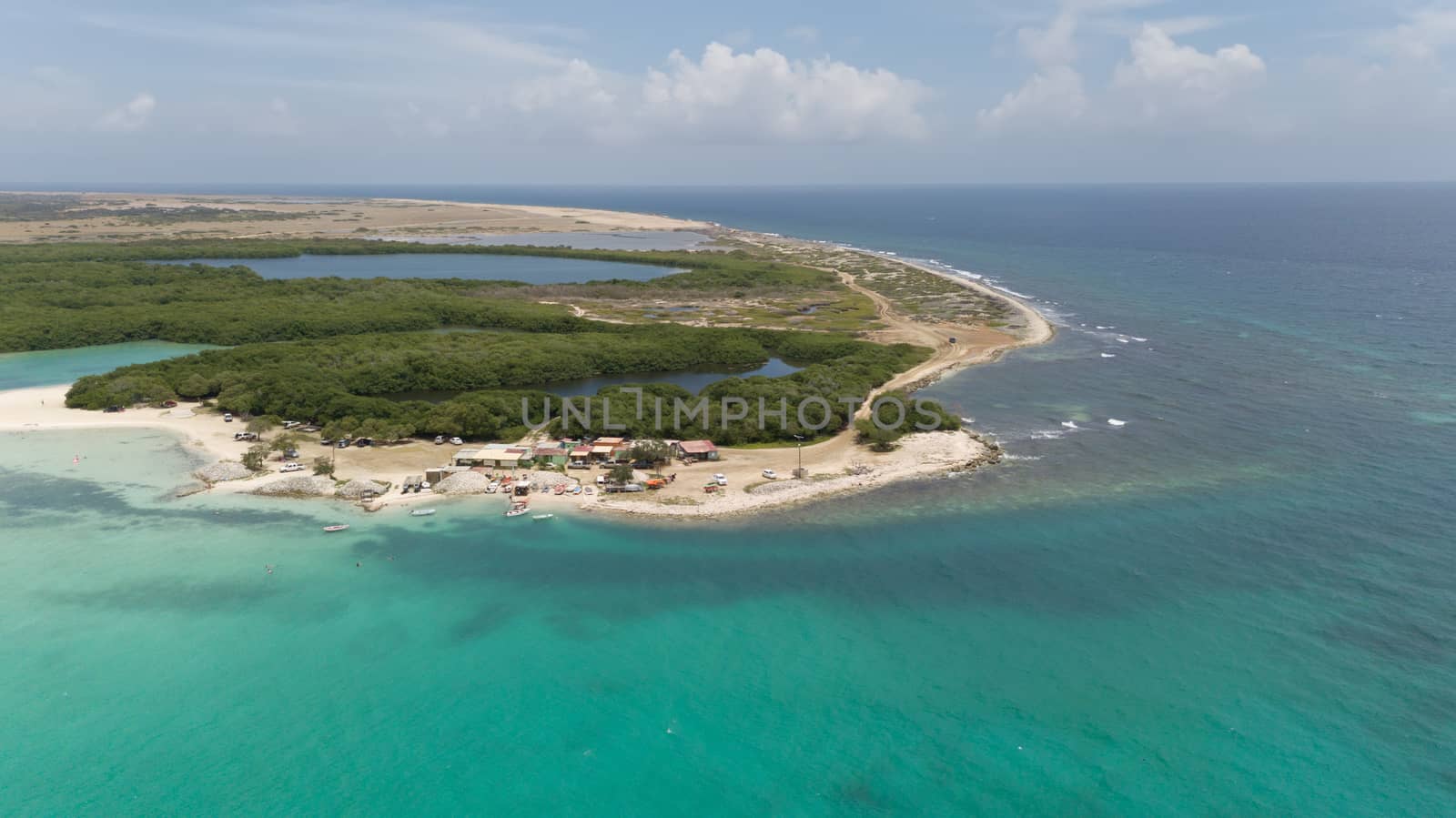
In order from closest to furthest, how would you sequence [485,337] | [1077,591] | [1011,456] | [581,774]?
[581,774], [1077,591], [1011,456], [485,337]

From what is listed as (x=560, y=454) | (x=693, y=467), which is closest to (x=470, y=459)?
(x=560, y=454)

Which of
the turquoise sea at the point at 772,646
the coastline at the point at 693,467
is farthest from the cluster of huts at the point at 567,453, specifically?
the turquoise sea at the point at 772,646

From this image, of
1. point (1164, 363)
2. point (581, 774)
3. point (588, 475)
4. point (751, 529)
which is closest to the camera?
point (581, 774)

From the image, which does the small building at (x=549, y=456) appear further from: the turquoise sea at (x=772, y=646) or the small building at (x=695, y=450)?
the small building at (x=695, y=450)

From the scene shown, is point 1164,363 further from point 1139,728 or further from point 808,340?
point 1139,728

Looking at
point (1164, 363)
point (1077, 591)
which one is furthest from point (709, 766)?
point (1164, 363)

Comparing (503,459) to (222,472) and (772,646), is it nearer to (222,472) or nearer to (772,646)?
(222,472)
